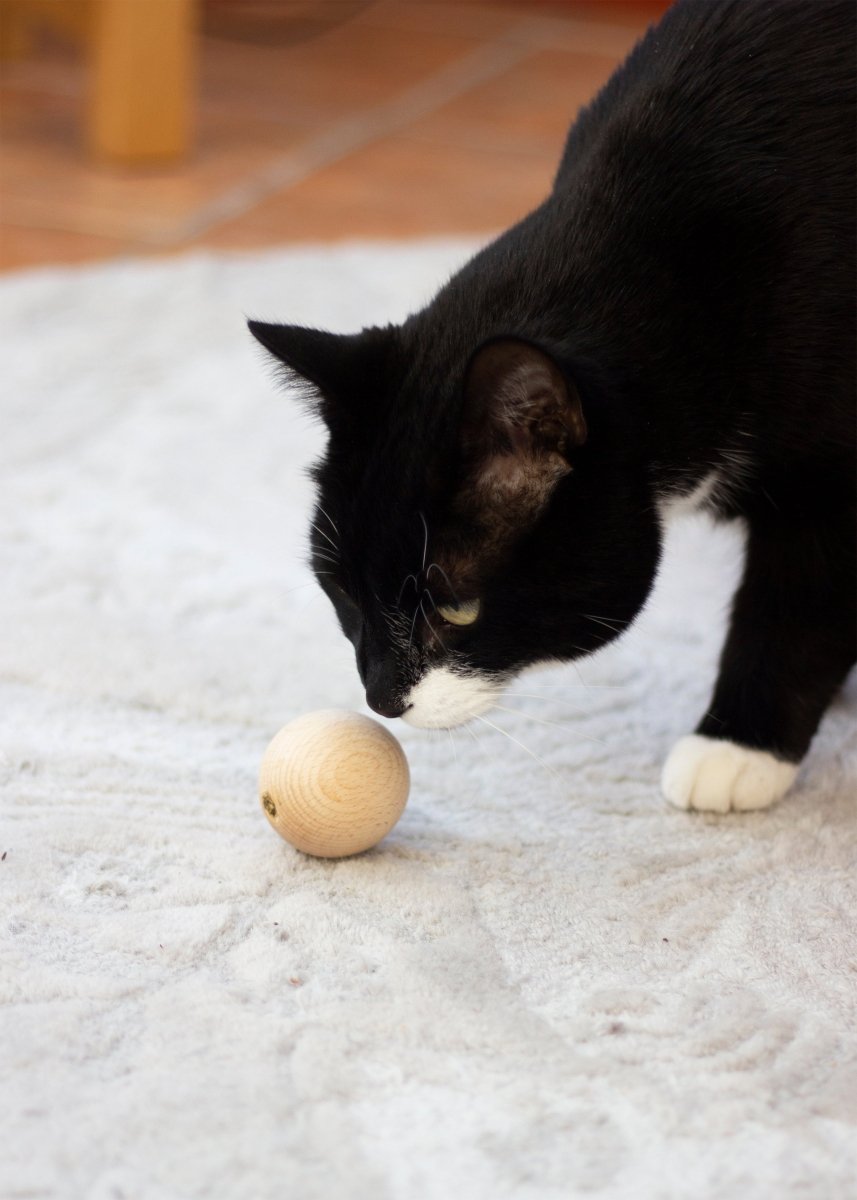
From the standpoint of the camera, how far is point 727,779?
122 cm

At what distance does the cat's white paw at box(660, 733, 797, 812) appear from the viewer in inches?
48.2

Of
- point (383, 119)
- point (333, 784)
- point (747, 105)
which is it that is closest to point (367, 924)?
point (333, 784)

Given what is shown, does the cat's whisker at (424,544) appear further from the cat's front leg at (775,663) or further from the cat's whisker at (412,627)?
the cat's front leg at (775,663)

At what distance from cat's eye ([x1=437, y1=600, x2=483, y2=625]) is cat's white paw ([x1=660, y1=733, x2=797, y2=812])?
12.5 inches

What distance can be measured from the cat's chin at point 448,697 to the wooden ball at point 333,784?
0.15 ft

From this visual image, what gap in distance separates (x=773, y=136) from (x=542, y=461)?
0.37m

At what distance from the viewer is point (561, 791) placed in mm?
1263

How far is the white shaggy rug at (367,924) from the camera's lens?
0.84 meters

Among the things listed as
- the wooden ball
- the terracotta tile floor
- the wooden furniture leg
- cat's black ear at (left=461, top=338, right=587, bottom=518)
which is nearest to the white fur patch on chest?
cat's black ear at (left=461, top=338, right=587, bottom=518)

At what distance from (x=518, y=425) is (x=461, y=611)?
0.15 m

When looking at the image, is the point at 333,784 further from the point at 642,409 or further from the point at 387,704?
the point at 642,409

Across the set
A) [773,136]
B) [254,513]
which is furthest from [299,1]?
[773,136]

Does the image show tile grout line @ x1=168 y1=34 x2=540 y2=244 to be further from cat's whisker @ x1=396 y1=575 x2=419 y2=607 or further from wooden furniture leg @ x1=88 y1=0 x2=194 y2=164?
cat's whisker @ x1=396 y1=575 x2=419 y2=607

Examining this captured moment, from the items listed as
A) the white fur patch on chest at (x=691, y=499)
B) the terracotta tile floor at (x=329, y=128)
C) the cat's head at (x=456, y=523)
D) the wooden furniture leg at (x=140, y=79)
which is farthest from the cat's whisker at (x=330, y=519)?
the wooden furniture leg at (x=140, y=79)
